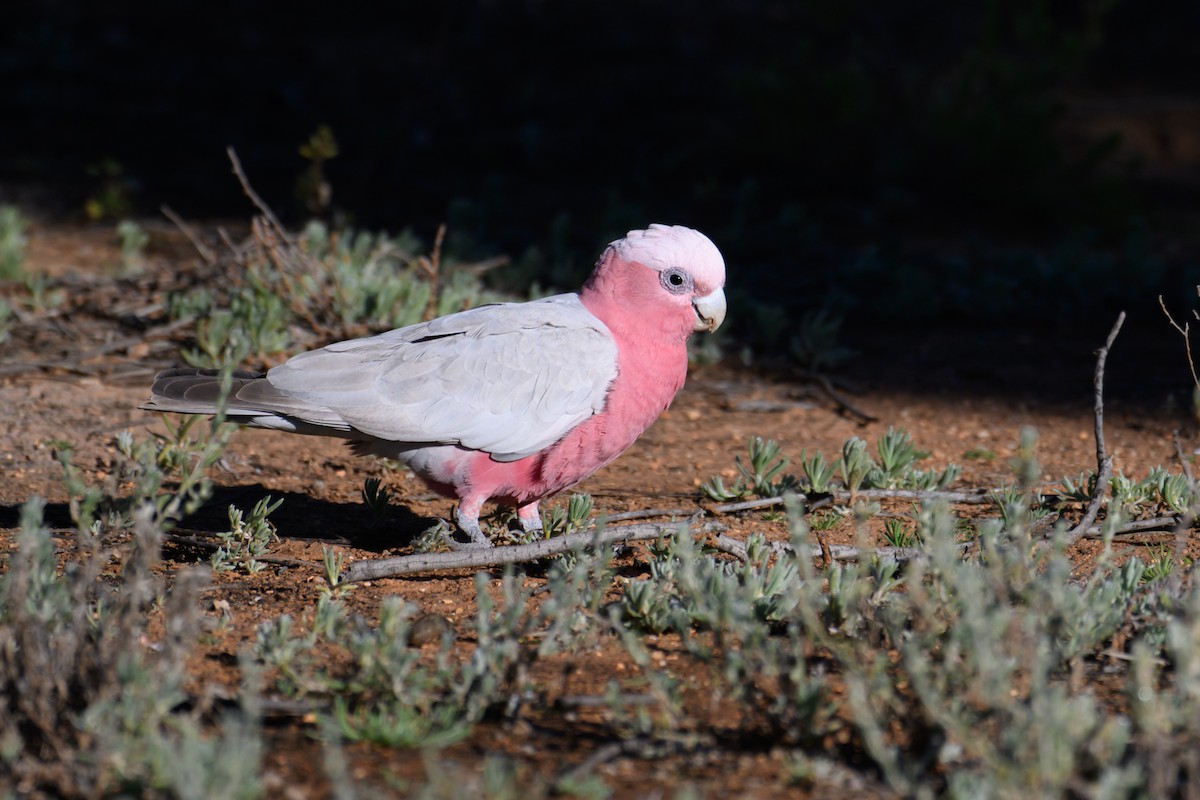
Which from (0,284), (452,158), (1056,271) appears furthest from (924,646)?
(452,158)

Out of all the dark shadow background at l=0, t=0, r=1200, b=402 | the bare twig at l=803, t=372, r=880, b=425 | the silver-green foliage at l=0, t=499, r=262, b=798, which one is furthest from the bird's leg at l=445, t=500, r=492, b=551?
the dark shadow background at l=0, t=0, r=1200, b=402

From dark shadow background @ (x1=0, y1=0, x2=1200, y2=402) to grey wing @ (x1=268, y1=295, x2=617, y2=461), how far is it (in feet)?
7.30

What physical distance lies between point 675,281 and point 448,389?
759 mm

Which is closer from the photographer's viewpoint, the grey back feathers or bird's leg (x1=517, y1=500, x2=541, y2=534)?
the grey back feathers

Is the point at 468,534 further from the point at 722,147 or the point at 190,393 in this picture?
the point at 722,147

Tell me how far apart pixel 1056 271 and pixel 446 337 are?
3.81 m

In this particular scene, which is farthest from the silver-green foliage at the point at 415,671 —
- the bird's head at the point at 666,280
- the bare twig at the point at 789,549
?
the bird's head at the point at 666,280

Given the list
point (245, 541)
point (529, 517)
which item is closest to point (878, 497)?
point (529, 517)

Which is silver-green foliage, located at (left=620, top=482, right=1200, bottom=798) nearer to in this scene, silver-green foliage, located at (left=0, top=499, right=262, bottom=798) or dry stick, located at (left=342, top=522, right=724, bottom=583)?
dry stick, located at (left=342, top=522, right=724, bottom=583)

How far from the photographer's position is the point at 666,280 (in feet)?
12.3

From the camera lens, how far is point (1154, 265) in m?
6.31

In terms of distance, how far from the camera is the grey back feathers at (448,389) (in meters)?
3.56

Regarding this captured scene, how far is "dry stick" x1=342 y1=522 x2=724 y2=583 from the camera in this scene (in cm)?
339

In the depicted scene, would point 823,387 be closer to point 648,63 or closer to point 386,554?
point 386,554
